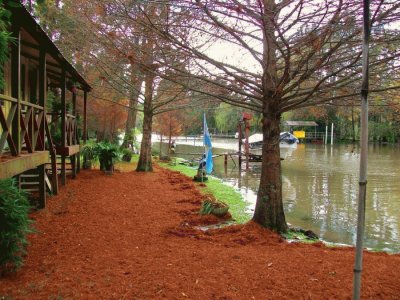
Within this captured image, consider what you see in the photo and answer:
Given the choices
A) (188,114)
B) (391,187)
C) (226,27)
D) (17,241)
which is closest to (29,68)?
(226,27)

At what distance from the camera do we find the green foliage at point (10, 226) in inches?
156

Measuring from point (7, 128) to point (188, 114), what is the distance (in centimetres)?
2528

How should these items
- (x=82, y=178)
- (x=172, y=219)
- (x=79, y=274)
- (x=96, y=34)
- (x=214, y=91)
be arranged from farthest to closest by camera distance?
1. (x=82, y=178)
2. (x=96, y=34)
3. (x=214, y=91)
4. (x=172, y=219)
5. (x=79, y=274)

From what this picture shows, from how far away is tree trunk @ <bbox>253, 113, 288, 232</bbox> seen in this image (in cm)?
735

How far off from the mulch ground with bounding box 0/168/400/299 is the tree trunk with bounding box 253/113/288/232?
0.42 metres

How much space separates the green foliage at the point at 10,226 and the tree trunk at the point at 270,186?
450cm

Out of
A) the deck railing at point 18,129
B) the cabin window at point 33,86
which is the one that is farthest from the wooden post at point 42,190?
the cabin window at point 33,86

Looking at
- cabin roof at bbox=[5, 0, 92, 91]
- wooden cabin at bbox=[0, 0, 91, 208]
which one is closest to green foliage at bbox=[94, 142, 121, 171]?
wooden cabin at bbox=[0, 0, 91, 208]

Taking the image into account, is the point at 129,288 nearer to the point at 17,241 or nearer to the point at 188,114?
the point at 17,241

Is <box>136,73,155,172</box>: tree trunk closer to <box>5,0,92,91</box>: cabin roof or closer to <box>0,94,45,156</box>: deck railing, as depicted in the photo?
<box>5,0,92,91</box>: cabin roof

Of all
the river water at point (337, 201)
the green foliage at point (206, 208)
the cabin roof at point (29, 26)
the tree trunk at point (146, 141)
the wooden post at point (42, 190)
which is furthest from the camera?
the tree trunk at point (146, 141)

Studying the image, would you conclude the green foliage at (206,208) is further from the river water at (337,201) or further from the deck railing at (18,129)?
the deck railing at (18,129)

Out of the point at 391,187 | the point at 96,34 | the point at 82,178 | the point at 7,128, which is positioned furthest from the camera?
the point at 391,187

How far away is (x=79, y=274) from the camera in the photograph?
13.9 ft
